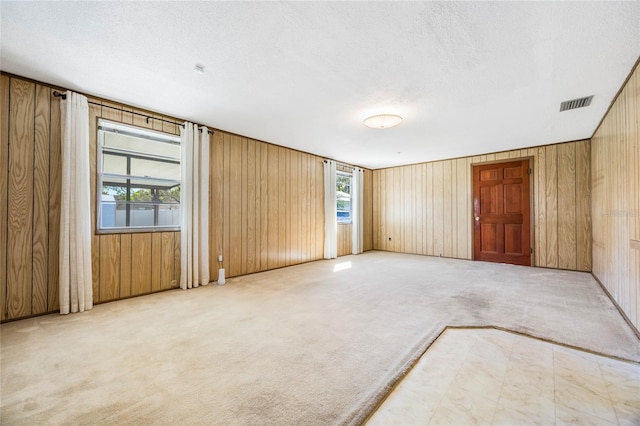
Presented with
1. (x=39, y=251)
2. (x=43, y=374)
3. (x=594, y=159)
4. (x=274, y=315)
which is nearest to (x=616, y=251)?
(x=594, y=159)

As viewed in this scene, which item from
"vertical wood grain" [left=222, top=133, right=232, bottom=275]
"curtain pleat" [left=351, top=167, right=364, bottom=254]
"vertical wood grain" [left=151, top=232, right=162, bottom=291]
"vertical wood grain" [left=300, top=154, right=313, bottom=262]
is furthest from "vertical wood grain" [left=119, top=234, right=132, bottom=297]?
"curtain pleat" [left=351, top=167, right=364, bottom=254]

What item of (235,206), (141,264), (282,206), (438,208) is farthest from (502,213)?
(141,264)

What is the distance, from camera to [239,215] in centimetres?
466

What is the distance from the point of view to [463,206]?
6305mm

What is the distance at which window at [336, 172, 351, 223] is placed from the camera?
23.7 ft

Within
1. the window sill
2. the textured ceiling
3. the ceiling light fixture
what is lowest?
the window sill

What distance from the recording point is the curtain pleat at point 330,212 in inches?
249

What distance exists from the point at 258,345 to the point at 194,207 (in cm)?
251

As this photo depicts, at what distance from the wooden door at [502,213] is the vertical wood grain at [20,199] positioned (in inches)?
292

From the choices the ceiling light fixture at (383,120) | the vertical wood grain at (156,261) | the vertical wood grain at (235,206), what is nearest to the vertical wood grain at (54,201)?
the vertical wood grain at (156,261)

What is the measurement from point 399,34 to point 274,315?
9.16 feet

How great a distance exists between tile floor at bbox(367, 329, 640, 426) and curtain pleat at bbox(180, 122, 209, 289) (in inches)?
129

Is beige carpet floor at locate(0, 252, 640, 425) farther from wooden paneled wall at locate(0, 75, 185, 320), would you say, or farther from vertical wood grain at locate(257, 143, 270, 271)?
→ vertical wood grain at locate(257, 143, 270, 271)

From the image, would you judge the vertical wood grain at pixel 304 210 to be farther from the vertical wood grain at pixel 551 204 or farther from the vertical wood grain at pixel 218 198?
the vertical wood grain at pixel 551 204
